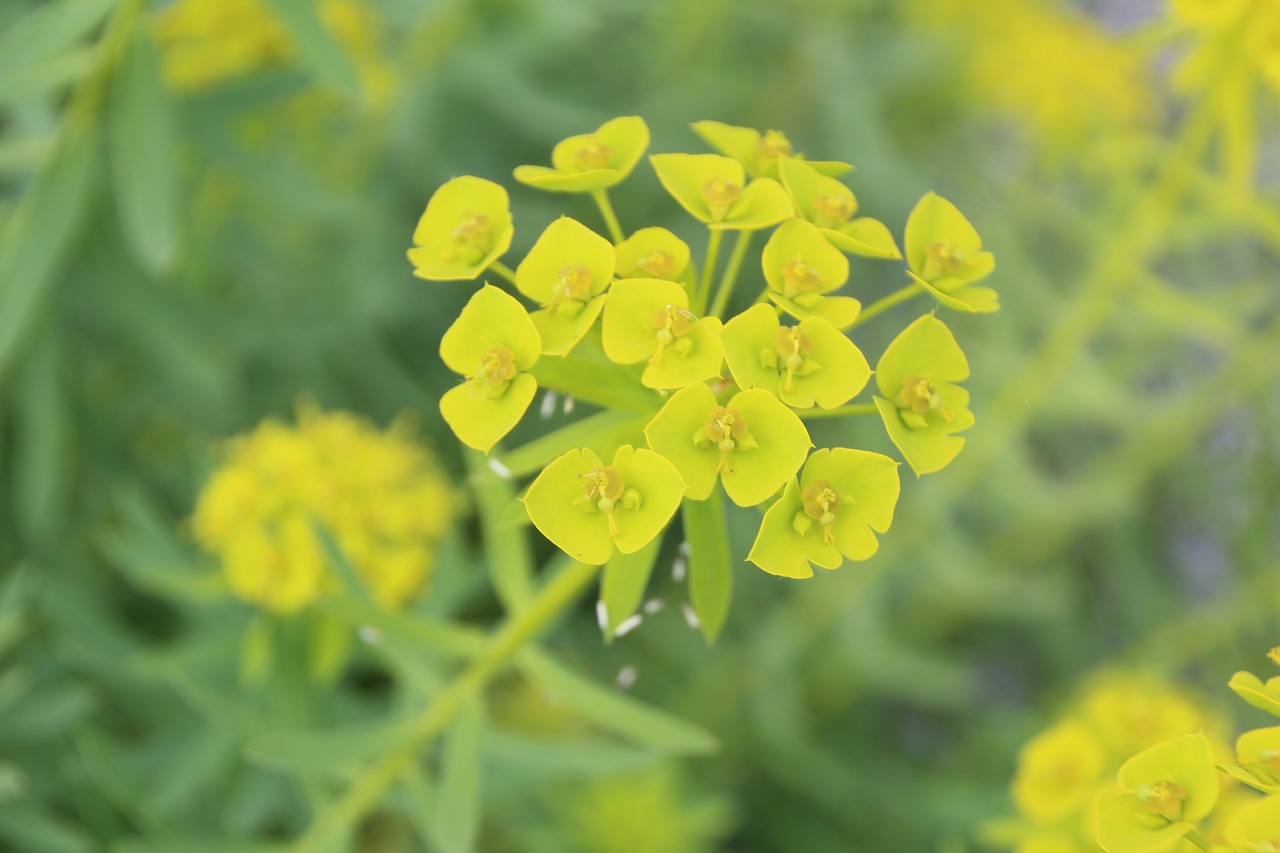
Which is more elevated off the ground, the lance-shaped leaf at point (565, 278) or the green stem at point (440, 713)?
the lance-shaped leaf at point (565, 278)

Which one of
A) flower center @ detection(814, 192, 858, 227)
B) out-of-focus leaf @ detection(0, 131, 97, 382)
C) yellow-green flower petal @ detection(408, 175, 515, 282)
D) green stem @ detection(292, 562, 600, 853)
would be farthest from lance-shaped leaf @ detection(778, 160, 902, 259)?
out-of-focus leaf @ detection(0, 131, 97, 382)

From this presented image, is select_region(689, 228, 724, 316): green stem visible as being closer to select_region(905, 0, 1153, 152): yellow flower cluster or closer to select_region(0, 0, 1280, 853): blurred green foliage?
select_region(0, 0, 1280, 853): blurred green foliage

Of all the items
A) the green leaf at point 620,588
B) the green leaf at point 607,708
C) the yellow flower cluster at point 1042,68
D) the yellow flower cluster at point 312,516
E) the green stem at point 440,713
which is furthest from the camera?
the yellow flower cluster at point 1042,68

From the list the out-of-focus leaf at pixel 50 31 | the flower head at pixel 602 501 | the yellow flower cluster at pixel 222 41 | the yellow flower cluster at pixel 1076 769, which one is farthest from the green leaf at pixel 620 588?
the yellow flower cluster at pixel 222 41

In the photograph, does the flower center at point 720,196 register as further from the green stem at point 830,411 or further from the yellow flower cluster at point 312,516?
the yellow flower cluster at point 312,516

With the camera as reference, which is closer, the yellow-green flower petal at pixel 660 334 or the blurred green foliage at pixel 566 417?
the yellow-green flower petal at pixel 660 334

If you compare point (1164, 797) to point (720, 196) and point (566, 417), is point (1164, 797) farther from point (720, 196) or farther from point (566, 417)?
point (566, 417)

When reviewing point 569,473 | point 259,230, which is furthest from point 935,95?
point 569,473
